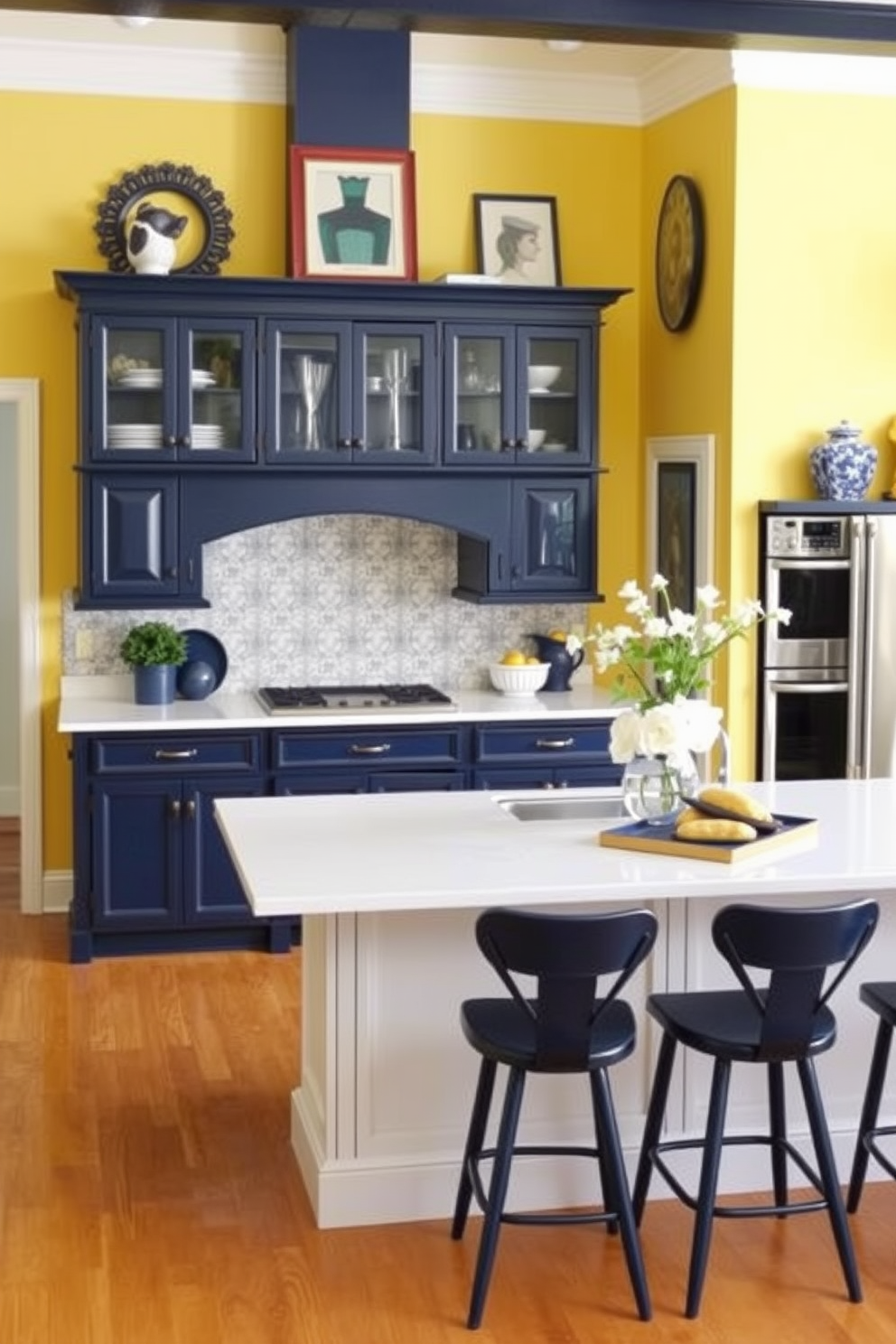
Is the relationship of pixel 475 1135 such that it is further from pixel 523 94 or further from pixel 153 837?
pixel 523 94

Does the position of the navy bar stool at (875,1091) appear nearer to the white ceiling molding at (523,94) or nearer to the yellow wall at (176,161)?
the yellow wall at (176,161)

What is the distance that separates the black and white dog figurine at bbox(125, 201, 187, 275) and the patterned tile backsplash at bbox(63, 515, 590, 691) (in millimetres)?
1067

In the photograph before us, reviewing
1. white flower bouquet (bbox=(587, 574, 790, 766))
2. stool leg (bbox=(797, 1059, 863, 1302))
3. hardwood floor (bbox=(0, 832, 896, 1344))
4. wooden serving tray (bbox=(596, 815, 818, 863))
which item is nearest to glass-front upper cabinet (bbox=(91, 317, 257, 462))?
hardwood floor (bbox=(0, 832, 896, 1344))

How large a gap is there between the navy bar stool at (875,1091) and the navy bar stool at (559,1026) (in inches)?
23.4

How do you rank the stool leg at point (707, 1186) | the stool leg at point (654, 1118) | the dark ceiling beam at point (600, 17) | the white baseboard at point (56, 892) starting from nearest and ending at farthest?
the dark ceiling beam at point (600, 17), the stool leg at point (707, 1186), the stool leg at point (654, 1118), the white baseboard at point (56, 892)

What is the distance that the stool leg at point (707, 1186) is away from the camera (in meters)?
4.14

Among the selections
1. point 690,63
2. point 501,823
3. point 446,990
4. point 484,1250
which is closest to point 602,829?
point 501,823

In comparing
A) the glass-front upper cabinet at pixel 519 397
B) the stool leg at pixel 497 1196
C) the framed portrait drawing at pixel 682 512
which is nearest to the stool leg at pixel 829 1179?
the stool leg at pixel 497 1196

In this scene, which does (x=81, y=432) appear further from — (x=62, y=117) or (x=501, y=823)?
(x=501, y=823)

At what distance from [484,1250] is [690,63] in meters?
4.56

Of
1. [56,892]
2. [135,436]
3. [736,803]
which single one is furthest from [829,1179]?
[56,892]

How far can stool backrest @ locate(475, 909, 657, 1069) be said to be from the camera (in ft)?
13.1

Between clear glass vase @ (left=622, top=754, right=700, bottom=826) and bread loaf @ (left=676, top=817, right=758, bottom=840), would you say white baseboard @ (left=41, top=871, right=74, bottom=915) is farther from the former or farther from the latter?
bread loaf @ (left=676, top=817, right=758, bottom=840)

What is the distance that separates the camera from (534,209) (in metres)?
7.59
